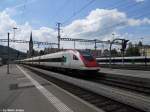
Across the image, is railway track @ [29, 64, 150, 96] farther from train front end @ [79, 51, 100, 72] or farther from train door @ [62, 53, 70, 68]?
train door @ [62, 53, 70, 68]

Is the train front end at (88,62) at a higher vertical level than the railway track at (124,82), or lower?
higher

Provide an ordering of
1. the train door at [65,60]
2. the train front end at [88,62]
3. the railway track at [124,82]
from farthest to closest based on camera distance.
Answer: the train door at [65,60] < the train front end at [88,62] < the railway track at [124,82]

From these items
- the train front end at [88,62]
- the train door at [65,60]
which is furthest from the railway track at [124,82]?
the train door at [65,60]

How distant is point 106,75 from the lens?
2814 centimetres

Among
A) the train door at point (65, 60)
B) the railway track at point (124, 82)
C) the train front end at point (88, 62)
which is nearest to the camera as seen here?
the railway track at point (124, 82)

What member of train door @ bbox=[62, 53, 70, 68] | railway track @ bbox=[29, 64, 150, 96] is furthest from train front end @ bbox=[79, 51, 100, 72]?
train door @ bbox=[62, 53, 70, 68]

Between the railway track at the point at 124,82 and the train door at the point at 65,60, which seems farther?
the train door at the point at 65,60

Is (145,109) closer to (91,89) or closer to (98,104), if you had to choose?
(98,104)

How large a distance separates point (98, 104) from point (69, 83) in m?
11.5

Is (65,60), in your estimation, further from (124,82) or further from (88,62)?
(124,82)

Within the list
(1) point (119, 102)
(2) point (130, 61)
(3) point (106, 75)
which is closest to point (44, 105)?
(1) point (119, 102)

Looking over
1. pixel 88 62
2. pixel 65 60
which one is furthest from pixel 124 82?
pixel 65 60

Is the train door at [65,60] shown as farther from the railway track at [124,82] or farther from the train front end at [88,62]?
the train front end at [88,62]

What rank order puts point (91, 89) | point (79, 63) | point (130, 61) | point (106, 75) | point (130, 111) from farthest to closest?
1. point (130, 61)
2. point (79, 63)
3. point (106, 75)
4. point (91, 89)
5. point (130, 111)
